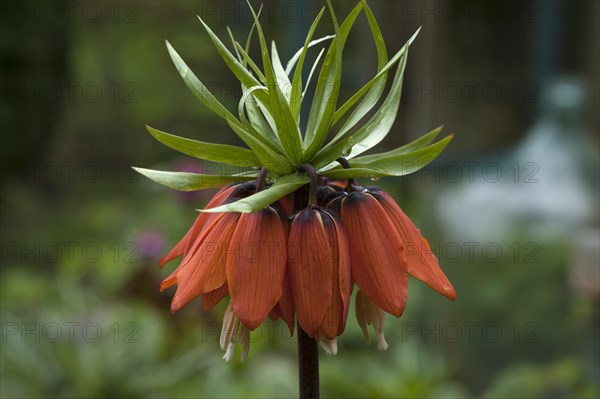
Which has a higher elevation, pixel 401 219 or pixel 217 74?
pixel 217 74

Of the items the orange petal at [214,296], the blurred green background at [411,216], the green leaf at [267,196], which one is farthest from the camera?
the blurred green background at [411,216]

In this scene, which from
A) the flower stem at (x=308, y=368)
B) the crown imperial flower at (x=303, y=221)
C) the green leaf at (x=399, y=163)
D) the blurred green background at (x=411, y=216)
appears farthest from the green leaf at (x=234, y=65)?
the blurred green background at (x=411, y=216)

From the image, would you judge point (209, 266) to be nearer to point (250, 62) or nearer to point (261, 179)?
point (261, 179)

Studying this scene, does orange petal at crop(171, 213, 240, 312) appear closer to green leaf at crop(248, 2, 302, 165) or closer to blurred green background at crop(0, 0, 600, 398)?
green leaf at crop(248, 2, 302, 165)

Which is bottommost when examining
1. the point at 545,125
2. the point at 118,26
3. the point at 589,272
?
the point at 589,272

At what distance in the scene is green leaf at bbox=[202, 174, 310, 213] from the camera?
0.61m

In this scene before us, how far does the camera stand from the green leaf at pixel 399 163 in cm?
67

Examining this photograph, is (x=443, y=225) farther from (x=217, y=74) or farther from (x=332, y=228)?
(x=217, y=74)

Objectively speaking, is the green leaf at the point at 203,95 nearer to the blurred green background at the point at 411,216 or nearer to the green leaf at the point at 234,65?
the green leaf at the point at 234,65

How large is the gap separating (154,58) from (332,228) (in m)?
6.19

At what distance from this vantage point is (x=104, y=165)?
591 centimetres

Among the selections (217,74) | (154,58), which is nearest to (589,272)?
(217,74)

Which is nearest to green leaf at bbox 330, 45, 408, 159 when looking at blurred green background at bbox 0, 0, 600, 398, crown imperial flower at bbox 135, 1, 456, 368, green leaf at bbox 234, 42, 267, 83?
crown imperial flower at bbox 135, 1, 456, 368

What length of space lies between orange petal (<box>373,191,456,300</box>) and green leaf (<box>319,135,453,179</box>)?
0.03 m
